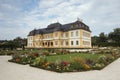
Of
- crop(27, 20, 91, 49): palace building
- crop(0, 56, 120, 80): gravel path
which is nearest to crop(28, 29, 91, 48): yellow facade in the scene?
crop(27, 20, 91, 49): palace building

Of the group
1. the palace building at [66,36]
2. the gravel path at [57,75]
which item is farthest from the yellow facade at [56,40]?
the gravel path at [57,75]

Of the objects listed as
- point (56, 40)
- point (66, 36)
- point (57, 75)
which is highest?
point (66, 36)

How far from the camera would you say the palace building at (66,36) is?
41.0 meters

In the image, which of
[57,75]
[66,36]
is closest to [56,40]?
[66,36]

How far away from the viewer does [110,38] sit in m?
69.1

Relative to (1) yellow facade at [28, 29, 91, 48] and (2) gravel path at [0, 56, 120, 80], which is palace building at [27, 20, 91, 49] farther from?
(2) gravel path at [0, 56, 120, 80]

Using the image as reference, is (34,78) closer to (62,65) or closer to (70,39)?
(62,65)

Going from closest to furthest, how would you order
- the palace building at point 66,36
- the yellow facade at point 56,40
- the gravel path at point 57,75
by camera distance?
the gravel path at point 57,75, the palace building at point 66,36, the yellow facade at point 56,40

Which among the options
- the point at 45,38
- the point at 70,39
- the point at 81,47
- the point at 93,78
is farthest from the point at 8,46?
the point at 93,78

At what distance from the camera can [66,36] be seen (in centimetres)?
4484

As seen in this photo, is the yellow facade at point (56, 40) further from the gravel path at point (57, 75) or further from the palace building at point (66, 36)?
the gravel path at point (57, 75)

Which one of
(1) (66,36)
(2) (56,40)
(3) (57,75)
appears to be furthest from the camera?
(2) (56,40)

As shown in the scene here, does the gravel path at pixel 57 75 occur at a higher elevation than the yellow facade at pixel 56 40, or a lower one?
lower

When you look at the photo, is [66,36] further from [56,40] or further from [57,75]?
[57,75]
